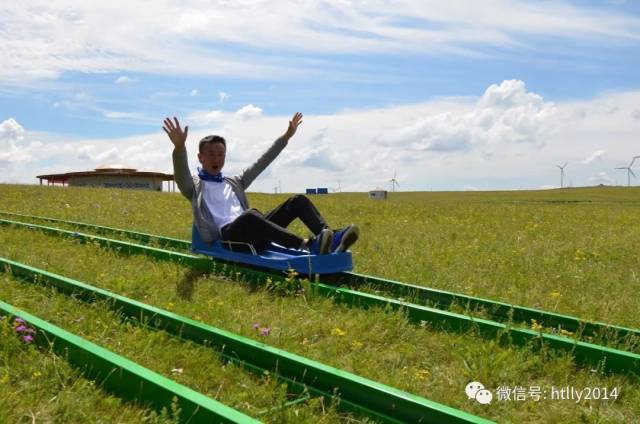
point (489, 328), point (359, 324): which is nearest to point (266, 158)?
point (359, 324)

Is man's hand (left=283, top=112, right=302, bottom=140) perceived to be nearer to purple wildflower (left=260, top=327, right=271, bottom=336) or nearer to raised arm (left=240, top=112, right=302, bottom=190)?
raised arm (left=240, top=112, right=302, bottom=190)

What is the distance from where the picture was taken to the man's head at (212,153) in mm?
6906

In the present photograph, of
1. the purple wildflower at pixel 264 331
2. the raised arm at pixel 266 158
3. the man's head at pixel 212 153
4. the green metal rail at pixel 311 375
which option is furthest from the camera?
the raised arm at pixel 266 158

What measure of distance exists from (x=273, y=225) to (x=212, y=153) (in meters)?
1.32

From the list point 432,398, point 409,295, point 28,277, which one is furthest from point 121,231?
point 432,398

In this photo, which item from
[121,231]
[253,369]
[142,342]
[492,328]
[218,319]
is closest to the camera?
[253,369]

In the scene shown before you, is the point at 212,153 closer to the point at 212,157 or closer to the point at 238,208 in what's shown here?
the point at 212,157

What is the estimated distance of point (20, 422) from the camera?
284 cm

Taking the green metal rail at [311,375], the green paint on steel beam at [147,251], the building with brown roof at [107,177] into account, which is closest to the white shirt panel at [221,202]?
the green paint on steel beam at [147,251]

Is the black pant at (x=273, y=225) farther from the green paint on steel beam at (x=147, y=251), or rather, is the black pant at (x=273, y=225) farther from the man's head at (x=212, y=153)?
the man's head at (x=212, y=153)

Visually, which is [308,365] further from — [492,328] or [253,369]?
[492,328]

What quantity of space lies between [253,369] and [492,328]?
1738mm

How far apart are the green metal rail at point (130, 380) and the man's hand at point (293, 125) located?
4.12m

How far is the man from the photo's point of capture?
6160mm
